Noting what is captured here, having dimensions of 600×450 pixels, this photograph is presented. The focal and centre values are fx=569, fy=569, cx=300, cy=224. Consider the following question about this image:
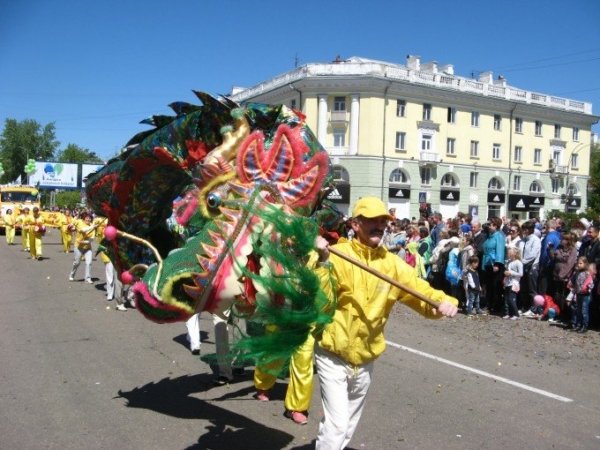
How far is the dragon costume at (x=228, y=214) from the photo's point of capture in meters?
3.27

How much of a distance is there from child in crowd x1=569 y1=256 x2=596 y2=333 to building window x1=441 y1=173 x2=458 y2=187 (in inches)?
1448

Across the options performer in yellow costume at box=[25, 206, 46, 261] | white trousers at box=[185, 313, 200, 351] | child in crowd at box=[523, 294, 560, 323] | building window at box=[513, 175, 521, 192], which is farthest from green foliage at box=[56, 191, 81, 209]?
white trousers at box=[185, 313, 200, 351]

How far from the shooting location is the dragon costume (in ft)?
10.7

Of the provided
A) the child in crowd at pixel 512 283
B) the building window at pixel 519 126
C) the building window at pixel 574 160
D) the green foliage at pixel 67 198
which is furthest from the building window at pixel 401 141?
the child in crowd at pixel 512 283

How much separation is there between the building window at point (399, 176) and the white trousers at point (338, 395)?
40.4m

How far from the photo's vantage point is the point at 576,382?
6.68 meters

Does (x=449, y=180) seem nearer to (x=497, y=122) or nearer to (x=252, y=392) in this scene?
(x=497, y=122)

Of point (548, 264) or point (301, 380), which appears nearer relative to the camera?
point (301, 380)

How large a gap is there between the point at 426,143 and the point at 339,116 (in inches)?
303

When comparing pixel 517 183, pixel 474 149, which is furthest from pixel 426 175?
pixel 517 183

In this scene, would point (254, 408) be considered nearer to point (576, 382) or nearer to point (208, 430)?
point (208, 430)

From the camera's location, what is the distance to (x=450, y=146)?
150ft

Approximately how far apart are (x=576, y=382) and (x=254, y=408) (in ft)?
12.8

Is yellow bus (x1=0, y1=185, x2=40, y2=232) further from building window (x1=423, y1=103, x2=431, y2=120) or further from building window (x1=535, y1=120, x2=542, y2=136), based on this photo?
building window (x1=535, y1=120, x2=542, y2=136)
